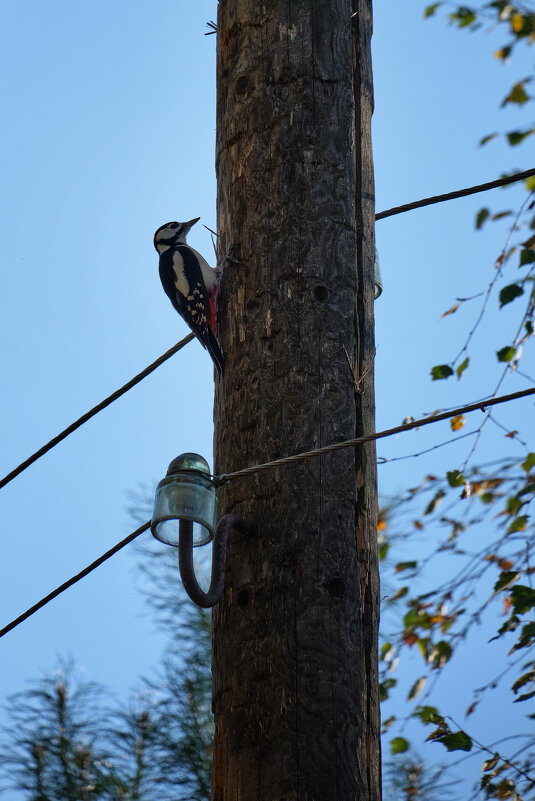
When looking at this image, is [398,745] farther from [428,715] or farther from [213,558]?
[213,558]

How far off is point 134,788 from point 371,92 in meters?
3.11

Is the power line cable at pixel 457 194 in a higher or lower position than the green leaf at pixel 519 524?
higher

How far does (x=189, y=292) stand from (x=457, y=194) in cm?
143

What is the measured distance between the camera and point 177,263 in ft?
15.3

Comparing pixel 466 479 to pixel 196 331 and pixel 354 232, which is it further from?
pixel 354 232

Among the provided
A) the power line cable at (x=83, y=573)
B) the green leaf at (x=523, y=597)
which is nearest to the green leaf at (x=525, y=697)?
the green leaf at (x=523, y=597)

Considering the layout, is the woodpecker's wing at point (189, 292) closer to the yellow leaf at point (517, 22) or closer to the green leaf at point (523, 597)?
Result: the green leaf at point (523, 597)

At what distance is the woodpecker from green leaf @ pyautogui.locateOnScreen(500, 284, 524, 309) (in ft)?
3.77

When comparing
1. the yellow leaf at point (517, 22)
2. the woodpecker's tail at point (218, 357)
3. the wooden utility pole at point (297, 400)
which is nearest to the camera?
the wooden utility pole at point (297, 400)

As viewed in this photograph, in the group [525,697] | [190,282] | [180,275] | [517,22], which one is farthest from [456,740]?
[517,22]

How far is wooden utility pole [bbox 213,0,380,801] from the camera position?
201 cm

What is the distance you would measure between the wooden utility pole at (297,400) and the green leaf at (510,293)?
52.6 inches

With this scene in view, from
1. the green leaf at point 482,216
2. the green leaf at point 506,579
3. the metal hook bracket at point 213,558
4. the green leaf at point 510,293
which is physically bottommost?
the metal hook bracket at point 213,558

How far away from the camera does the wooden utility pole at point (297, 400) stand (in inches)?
79.2
